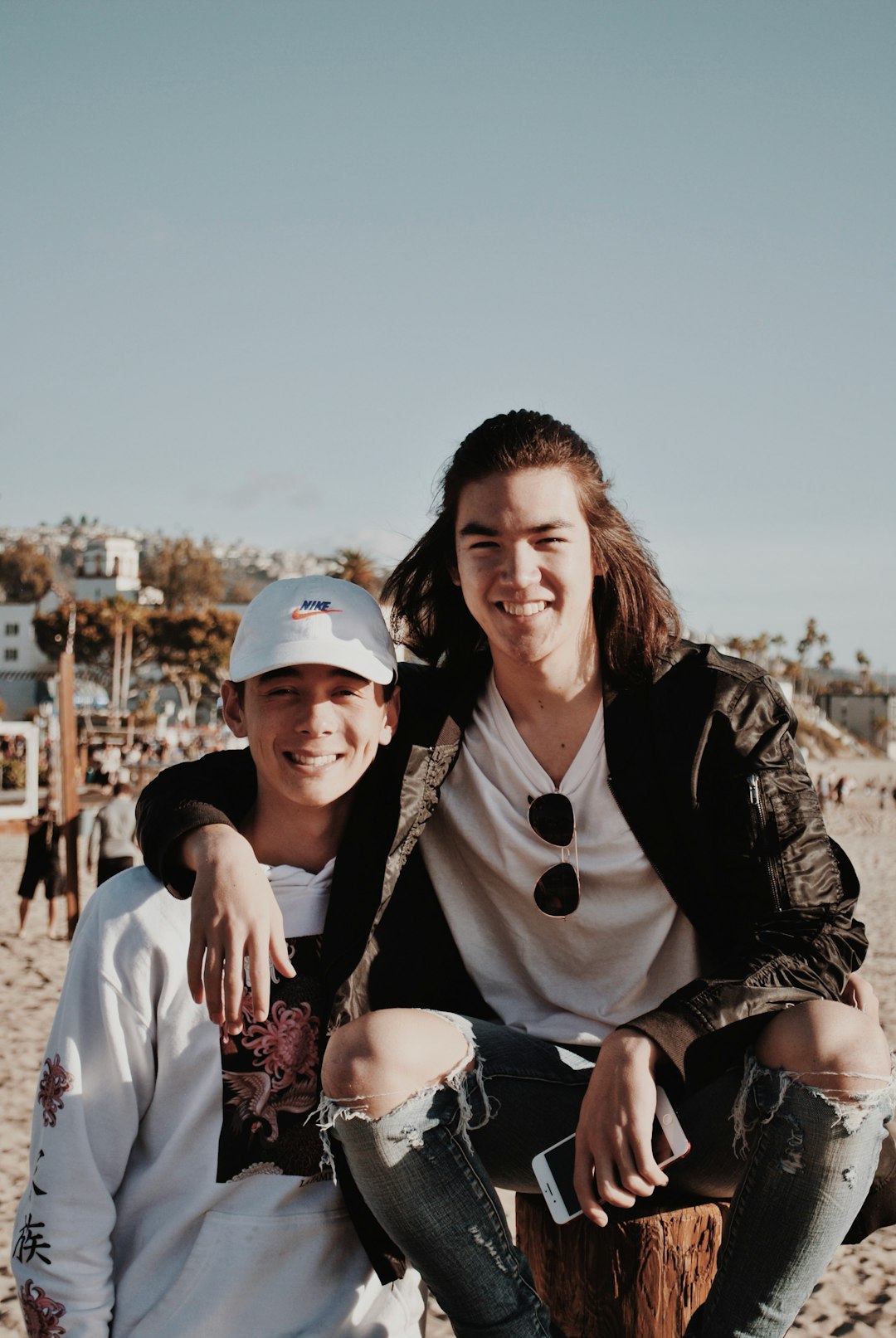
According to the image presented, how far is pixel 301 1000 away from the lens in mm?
2453

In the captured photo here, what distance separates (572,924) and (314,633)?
2.93 ft

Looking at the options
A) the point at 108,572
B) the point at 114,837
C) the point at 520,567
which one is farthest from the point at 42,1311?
the point at 108,572

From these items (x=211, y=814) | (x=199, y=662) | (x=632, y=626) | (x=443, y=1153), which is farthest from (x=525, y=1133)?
(x=199, y=662)

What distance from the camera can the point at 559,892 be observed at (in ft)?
8.54

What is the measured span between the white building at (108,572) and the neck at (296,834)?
108354 millimetres

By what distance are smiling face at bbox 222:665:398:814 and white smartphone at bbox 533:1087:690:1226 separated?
0.87 m

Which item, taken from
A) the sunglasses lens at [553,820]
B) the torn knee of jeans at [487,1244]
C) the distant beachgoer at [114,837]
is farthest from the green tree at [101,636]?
the torn knee of jeans at [487,1244]

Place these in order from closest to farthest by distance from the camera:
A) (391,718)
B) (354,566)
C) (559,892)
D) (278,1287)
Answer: (278,1287)
(559,892)
(391,718)
(354,566)

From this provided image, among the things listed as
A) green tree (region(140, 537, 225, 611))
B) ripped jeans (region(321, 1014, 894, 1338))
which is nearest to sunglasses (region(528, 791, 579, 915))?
ripped jeans (region(321, 1014, 894, 1338))

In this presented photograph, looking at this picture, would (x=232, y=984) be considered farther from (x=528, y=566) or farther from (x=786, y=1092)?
(x=528, y=566)

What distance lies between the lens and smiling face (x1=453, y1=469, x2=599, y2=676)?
270 cm

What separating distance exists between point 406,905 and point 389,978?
7.2 inches

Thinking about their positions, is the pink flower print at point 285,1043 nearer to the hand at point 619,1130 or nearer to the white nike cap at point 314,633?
the hand at point 619,1130

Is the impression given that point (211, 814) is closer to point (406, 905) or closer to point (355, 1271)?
point (406, 905)
